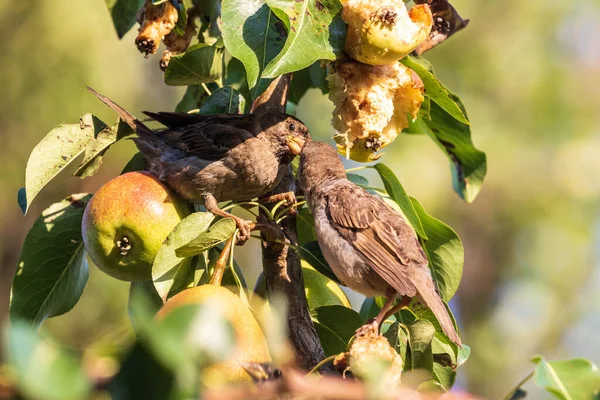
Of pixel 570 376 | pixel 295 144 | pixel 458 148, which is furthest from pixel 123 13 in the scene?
pixel 570 376

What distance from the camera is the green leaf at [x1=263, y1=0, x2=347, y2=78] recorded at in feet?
6.31

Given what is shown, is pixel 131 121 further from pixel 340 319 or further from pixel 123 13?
pixel 340 319

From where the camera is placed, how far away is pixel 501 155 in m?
12.2

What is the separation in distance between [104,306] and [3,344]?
8.33 m

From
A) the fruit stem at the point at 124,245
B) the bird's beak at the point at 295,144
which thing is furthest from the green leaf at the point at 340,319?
the bird's beak at the point at 295,144

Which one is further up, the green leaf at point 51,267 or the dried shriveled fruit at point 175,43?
the dried shriveled fruit at point 175,43

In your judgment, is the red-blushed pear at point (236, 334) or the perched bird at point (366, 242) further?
the perched bird at point (366, 242)

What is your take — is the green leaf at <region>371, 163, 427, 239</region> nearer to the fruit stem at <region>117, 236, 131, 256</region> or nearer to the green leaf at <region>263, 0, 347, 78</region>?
the green leaf at <region>263, 0, 347, 78</region>

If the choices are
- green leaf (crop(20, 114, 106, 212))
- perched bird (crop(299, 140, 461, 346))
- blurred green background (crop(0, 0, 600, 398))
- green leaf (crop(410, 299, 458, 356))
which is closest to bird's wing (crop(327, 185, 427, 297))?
perched bird (crop(299, 140, 461, 346))

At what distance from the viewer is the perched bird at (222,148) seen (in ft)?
8.80

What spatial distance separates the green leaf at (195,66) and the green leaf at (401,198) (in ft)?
2.04

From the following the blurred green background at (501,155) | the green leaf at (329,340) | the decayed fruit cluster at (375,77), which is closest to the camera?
the decayed fruit cluster at (375,77)

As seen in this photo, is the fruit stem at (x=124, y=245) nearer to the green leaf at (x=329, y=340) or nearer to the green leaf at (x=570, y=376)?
the green leaf at (x=329, y=340)

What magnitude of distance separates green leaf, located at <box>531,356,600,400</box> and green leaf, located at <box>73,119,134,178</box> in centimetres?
154
